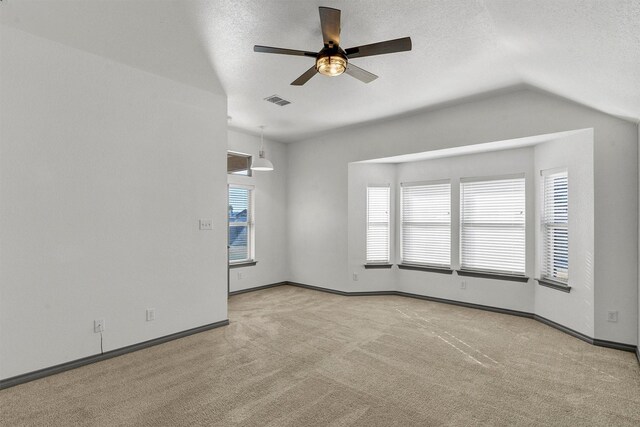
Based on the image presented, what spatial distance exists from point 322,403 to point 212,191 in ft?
9.19

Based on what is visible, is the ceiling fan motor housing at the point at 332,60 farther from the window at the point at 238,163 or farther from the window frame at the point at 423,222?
the window at the point at 238,163

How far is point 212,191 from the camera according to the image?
14.0 feet

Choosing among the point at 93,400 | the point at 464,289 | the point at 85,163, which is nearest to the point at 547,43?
the point at 464,289

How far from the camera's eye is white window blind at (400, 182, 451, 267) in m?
5.49

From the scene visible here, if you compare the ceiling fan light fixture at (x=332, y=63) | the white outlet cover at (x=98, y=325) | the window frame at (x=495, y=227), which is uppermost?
the ceiling fan light fixture at (x=332, y=63)

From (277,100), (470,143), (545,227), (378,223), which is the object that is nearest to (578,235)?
(545,227)

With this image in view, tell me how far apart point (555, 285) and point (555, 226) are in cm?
74

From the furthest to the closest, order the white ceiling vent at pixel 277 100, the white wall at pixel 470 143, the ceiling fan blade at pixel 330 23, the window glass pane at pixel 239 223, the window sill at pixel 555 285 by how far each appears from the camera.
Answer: the window glass pane at pixel 239 223
the white ceiling vent at pixel 277 100
the window sill at pixel 555 285
the white wall at pixel 470 143
the ceiling fan blade at pixel 330 23

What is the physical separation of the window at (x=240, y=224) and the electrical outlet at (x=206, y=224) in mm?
1872

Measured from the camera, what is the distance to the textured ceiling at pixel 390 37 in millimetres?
2381

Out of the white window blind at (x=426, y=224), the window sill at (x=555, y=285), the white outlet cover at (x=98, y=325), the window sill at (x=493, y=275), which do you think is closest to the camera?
the white outlet cover at (x=98, y=325)

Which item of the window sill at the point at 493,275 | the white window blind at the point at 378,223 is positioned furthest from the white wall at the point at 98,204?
the window sill at the point at 493,275

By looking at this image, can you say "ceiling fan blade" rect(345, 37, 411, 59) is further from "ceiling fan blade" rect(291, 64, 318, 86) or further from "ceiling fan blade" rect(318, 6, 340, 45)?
"ceiling fan blade" rect(291, 64, 318, 86)

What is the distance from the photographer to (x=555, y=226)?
14.0 feet
